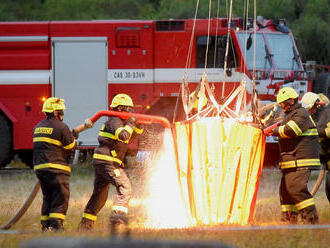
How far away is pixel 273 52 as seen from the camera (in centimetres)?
1705

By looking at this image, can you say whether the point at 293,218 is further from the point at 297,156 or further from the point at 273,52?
the point at 273,52

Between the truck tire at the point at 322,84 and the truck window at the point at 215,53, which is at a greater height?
the truck window at the point at 215,53

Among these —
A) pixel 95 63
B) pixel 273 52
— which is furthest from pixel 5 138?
pixel 273 52

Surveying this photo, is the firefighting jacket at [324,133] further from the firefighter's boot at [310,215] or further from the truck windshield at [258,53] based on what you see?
the truck windshield at [258,53]

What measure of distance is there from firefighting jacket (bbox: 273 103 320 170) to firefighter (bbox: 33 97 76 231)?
8.01 ft

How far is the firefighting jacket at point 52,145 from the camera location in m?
9.27

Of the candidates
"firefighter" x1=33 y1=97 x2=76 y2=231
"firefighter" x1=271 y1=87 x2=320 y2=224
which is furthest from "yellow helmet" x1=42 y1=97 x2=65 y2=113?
"firefighter" x1=271 y1=87 x2=320 y2=224

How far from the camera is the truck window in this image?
55.1 ft

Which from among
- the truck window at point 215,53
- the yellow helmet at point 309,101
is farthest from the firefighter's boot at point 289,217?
the truck window at point 215,53

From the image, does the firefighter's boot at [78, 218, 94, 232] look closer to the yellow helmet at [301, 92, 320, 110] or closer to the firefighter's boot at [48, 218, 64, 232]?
the firefighter's boot at [48, 218, 64, 232]

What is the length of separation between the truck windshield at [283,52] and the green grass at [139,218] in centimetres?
220

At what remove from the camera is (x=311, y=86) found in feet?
55.9

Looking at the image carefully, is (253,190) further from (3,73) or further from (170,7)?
(170,7)

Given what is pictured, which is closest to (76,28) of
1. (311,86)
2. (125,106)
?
(311,86)
